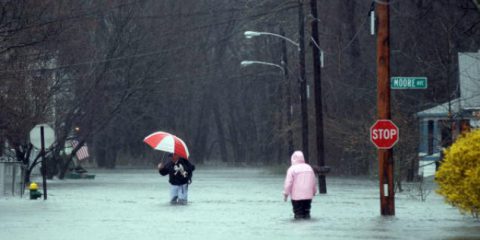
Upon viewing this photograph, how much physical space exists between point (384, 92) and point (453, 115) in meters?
16.7

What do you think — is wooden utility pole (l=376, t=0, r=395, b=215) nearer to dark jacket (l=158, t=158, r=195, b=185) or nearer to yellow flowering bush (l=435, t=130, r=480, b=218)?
yellow flowering bush (l=435, t=130, r=480, b=218)

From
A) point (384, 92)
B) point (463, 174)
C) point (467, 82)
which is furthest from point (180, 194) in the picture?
point (467, 82)

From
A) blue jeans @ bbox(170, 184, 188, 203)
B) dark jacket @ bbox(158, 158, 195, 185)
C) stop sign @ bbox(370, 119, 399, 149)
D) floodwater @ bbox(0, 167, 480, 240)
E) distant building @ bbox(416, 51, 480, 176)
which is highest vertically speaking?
distant building @ bbox(416, 51, 480, 176)

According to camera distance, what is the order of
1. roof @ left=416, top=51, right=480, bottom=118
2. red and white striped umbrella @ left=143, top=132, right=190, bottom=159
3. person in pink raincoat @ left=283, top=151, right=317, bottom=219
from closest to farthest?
person in pink raincoat @ left=283, top=151, right=317, bottom=219 → red and white striped umbrella @ left=143, top=132, right=190, bottom=159 → roof @ left=416, top=51, right=480, bottom=118

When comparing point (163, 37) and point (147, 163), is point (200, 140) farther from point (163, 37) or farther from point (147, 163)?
point (163, 37)

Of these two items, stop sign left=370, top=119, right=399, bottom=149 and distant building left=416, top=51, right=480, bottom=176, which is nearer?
stop sign left=370, top=119, right=399, bottom=149

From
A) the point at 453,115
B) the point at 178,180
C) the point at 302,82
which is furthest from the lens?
the point at 302,82

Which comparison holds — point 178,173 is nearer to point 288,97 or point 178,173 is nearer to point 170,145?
point 170,145

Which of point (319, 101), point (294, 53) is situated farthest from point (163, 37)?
point (319, 101)

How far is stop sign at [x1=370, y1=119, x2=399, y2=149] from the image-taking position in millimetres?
26969

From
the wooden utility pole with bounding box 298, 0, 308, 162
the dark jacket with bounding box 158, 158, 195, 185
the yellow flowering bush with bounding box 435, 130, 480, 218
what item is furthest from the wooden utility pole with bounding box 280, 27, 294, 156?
the yellow flowering bush with bounding box 435, 130, 480, 218

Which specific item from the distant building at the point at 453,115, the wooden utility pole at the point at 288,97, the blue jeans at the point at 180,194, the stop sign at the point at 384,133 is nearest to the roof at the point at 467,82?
Answer: the distant building at the point at 453,115

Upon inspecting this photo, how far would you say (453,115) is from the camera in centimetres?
4338

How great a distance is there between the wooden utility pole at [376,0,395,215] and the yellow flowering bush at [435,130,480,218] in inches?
97.0
